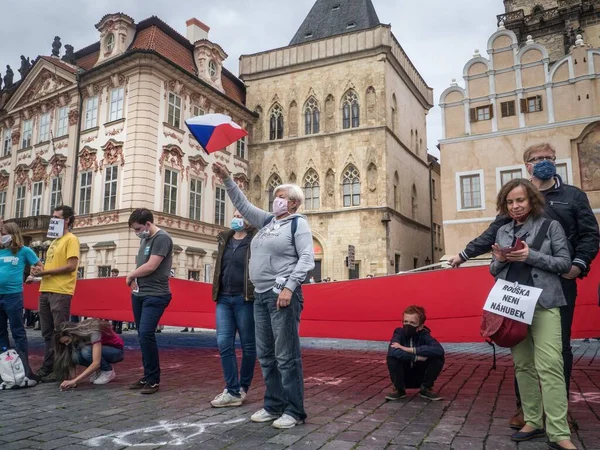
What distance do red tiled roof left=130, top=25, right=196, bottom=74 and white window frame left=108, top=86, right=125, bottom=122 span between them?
7.47ft

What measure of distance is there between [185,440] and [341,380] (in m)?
3.07

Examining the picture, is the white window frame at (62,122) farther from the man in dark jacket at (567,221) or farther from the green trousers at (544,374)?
the green trousers at (544,374)

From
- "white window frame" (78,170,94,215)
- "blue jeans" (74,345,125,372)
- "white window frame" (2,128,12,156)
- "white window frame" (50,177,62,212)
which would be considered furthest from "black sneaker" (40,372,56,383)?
"white window frame" (2,128,12,156)

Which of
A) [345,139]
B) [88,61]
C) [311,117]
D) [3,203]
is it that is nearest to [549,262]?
[345,139]

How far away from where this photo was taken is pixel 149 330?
5422 mm

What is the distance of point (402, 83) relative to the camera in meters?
30.7

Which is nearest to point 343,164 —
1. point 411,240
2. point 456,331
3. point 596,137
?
point 411,240

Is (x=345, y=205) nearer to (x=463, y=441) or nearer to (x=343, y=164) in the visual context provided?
(x=343, y=164)

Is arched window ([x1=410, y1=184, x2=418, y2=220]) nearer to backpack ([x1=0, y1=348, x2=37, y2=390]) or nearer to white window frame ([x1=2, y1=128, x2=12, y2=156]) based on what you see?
white window frame ([x1=2, y1=128, x2=12, y2=156])

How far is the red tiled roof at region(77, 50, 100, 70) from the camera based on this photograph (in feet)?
86.2

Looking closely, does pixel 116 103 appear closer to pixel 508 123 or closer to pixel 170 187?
pixel 170 187

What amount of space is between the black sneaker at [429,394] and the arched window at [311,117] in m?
25.0

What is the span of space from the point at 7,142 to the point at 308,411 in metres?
32.1

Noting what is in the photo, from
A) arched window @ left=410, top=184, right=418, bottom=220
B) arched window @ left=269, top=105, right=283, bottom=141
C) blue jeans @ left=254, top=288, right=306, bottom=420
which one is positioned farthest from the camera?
arched window @ left=410, top=184, right=418, bottom=220
